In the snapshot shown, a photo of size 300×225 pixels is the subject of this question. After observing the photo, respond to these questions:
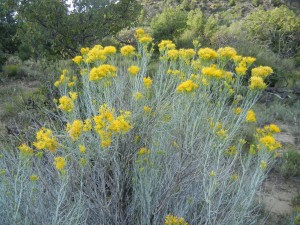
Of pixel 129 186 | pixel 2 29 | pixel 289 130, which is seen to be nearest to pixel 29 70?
pixel 2 29

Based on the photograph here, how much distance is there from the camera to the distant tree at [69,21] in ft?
16.4

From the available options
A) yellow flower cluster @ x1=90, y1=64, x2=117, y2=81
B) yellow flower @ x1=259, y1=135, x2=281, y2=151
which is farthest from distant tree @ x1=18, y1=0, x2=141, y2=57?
yellow flower @ x1=259, y1=135, x2=281, y2=151

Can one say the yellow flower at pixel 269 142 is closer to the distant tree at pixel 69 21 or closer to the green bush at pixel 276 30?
the distant tree at pixel 69 21

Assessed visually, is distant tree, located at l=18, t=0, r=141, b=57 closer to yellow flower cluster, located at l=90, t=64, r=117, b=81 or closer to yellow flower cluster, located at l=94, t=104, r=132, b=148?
yellow flower cluster, located at l=90, t=64, r=117, b=81

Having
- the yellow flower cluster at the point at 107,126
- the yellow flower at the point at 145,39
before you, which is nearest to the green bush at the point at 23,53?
the yellow flower at the point at 145,39

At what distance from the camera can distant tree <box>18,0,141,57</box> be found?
499 centimetres

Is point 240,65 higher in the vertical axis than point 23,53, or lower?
higher

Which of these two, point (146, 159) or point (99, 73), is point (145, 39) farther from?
point (146, 159)

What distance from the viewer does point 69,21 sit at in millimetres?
5262

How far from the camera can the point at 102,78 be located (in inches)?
84.6

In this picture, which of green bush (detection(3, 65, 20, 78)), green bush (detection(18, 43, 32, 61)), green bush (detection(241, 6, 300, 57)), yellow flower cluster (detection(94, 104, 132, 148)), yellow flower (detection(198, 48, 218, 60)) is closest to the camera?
yellow flower cluster (detection(94, 104, 132, 148))

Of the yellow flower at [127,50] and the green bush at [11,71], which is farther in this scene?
the green bush at [11,71]

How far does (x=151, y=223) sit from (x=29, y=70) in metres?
8.90

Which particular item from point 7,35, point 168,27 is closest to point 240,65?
point 7,35
